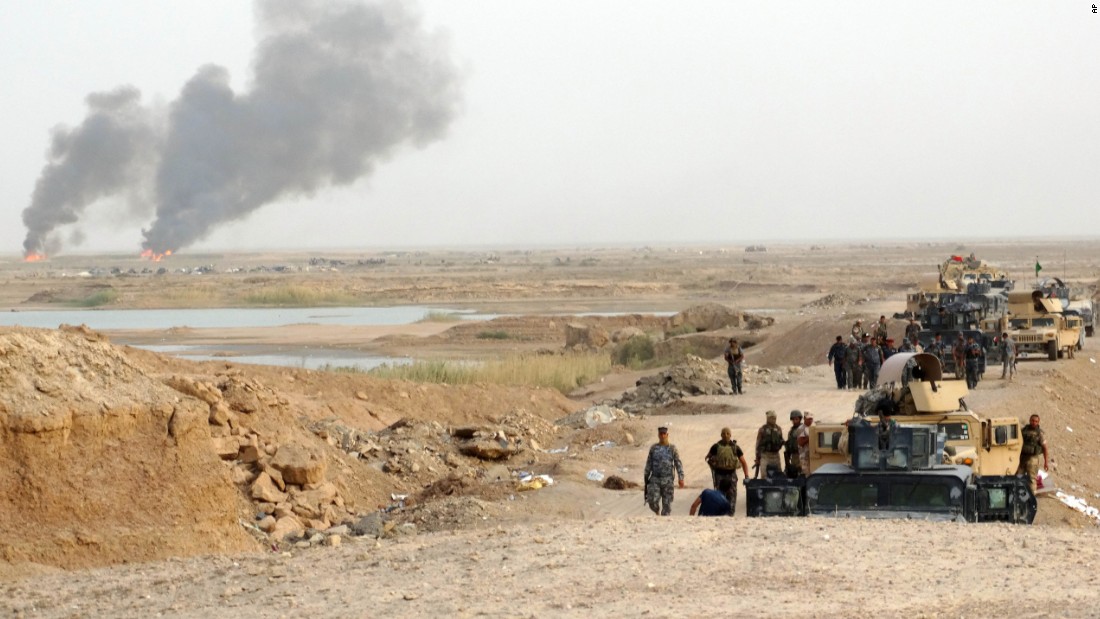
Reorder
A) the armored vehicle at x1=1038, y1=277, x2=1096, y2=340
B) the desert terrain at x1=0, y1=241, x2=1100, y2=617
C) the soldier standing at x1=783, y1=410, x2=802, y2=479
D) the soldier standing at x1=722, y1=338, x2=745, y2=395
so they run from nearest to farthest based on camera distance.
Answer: the desert terrain at x1=0, y1=241, x2=1100, y2=617, the soldier standing at x1=783, y1=410, x2=802, y2=479, the soldier standing at x1=722, y1=338, x2=745, y2=395, the armored vehicle at x1=1038, y1=277, x2=1096, y2=340

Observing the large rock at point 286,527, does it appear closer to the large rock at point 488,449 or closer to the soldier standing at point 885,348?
the large rock at point 488,449

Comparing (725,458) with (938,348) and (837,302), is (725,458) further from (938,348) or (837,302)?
(837,302)

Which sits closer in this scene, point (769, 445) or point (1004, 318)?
point (769, 445)

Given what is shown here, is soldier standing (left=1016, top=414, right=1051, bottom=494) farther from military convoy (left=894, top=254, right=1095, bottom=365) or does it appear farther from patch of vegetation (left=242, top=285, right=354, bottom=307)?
patch of vegetation (left=242, top=285, right=354, bottom=307)

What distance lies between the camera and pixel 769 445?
52.3 feet

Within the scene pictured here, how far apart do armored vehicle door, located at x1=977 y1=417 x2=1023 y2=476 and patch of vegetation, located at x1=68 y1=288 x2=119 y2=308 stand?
74359 millimetres

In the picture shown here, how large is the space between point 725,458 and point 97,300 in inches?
2996

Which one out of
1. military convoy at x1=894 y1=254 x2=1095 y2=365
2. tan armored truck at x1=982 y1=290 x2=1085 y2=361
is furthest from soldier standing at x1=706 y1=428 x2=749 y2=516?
tan armored truck at x1=982 y1=290 x2=1085 y2=361

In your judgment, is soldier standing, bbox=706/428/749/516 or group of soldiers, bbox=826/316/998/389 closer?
soldier standing, bbox=706/428/749/516

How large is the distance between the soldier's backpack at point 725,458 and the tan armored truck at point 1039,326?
21901mm

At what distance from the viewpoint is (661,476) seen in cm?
1559

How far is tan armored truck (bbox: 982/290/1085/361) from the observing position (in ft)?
121

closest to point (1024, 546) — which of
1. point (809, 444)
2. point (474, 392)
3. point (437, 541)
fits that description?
point (809, 444)

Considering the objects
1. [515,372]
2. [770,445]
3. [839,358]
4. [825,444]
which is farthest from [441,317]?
[825,444]
